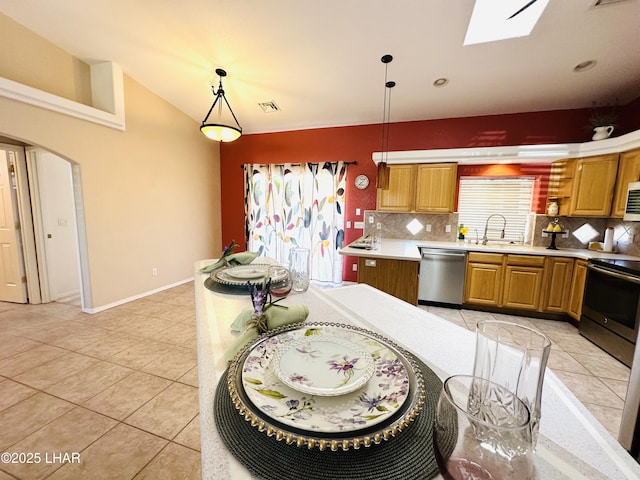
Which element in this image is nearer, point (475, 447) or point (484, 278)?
point (475, 447)

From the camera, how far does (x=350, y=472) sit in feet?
1.36

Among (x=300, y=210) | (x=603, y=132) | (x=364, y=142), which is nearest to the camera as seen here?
(x=603, y=132)

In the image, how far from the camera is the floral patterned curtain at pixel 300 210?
4.72m

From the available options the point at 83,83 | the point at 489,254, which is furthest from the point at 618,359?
the point at 83,83

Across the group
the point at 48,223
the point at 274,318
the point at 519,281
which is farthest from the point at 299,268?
the point at 48,223

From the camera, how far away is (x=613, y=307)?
105 inches

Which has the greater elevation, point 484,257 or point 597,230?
point 597,230

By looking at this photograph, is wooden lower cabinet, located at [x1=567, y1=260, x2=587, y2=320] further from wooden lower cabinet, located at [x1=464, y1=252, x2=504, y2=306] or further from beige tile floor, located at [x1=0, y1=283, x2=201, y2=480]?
beige tile floor, located at [x1=0, y1=283, x2=201, y2=480]

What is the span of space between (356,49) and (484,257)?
304cm

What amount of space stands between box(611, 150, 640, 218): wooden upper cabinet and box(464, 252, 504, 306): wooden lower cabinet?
132 cm

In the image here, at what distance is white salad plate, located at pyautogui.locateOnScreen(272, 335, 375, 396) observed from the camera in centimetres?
55

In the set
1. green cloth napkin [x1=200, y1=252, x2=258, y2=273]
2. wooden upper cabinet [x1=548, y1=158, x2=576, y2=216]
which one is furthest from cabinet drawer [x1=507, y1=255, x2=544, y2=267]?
green cloth napkin [x1=200, y1=252, x2=258, y2=273]

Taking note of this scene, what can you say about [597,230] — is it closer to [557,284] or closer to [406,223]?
[557,284]

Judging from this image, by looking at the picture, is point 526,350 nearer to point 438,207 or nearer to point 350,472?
point 350,472
